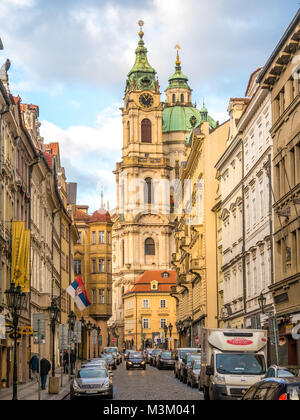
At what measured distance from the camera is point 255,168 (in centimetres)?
4975

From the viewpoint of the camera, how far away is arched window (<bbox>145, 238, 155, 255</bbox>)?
6368 inches

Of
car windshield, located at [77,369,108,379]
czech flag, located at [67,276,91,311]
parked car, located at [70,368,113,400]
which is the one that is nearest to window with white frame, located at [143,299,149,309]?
czech flag, located at [67,276,91,311]

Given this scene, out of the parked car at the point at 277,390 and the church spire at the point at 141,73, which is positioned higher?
the church spire at the point at 141,73

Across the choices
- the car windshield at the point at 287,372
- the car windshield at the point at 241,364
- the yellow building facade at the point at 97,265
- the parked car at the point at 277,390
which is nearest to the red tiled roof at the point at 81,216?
the yellow building facade at the point at 97,265

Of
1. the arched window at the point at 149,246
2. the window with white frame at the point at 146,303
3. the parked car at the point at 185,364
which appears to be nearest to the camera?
the parked car at the point at 185,364

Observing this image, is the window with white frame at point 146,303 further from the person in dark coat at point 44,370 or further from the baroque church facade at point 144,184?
the person in dark coat at point 44,370

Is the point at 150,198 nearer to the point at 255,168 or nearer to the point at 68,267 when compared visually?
the point at 68,267

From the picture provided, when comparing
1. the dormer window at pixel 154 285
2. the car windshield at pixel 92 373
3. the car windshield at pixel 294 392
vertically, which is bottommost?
the car windshield at pixel 92 373

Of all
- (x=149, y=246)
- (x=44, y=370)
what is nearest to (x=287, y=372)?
(x=44, y=370)

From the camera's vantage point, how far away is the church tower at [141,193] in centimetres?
16000

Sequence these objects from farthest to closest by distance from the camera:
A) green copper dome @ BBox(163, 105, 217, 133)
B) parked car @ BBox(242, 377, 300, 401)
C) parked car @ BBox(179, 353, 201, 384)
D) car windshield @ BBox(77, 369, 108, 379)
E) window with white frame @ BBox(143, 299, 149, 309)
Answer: green copper dome @ BBox(163, 105, 217, 133) < window with white frame @ BBox(143, 299, 149, 309) < parked car @ BBox(179, 353, 201, 384) < car windshield @ BBox(77, 369, 108, 379) < parked car @ BBox(242, 377, 300, 401)

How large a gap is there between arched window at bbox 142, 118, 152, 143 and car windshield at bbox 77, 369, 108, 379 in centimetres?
13340

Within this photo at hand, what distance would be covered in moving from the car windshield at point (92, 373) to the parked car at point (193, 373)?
8.37 meters

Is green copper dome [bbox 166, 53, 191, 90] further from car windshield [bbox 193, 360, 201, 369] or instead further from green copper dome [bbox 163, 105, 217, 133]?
car windshield [bbox 193, 360, 201, 369]
